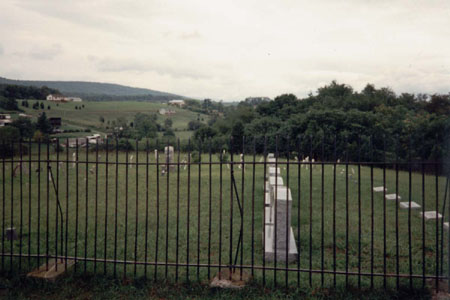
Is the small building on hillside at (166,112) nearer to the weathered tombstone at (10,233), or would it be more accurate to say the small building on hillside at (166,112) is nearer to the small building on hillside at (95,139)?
the small building on hillside at (95,139)

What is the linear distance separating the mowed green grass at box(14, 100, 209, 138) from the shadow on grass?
16924 millimetres

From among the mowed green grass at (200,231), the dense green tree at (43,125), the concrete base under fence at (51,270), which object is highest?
the dense green tree at (43,125)

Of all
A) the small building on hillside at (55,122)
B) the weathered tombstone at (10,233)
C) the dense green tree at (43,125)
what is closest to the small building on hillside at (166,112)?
the small building on hillside at (55,122)

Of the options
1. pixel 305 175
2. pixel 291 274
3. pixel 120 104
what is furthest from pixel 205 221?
pixel 120 104

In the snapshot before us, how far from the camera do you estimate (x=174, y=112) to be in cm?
3541

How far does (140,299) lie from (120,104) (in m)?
31.5

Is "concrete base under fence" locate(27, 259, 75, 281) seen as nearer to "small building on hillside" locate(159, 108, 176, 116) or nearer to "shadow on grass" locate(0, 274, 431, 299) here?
"shadow on grass" locate(0, 274, 431, 299)

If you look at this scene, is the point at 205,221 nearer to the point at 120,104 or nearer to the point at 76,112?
the point at 76,112

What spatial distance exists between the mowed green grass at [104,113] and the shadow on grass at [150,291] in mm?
16924

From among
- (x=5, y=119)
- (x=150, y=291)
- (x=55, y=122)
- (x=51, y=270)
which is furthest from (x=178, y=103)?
(x=150, y=291)

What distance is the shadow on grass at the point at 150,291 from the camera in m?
4.36

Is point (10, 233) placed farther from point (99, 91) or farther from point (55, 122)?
point (99, 91)

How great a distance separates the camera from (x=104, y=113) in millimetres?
29031

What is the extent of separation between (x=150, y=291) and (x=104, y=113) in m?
26.6
